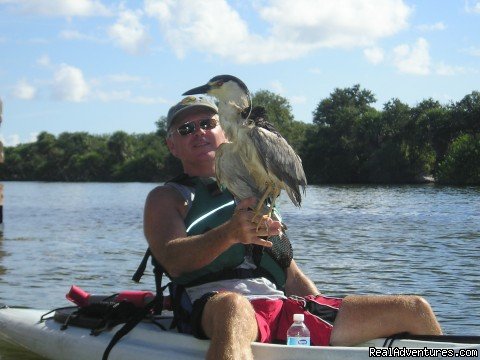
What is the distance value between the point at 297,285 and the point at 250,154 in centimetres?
129

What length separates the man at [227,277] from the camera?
13.7 ft

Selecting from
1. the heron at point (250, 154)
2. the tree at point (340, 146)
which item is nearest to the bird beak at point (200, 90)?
the heron at point (250, 154)

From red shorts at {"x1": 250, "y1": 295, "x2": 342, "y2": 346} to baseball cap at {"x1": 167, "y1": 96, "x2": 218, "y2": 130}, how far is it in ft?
4.34

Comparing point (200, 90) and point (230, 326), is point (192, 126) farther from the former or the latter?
point (230, 326)

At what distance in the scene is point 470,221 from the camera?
880 inches

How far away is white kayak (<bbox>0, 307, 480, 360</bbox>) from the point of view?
13.9ft

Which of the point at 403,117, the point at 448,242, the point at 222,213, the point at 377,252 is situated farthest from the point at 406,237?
the point at 403,117

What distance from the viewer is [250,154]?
4.19 metres

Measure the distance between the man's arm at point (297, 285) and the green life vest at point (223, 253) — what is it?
0.16 metres

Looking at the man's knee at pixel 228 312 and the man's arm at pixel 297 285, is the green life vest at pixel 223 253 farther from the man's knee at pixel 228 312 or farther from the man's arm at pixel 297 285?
the man's knee at pixel 228 312

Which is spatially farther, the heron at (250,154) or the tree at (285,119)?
the tree at (285,119)

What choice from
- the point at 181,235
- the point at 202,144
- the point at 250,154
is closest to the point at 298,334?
the point at 181,235

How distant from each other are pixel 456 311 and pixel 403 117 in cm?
Result: 6469

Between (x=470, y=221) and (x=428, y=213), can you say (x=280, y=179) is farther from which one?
(x=428, y=213)
